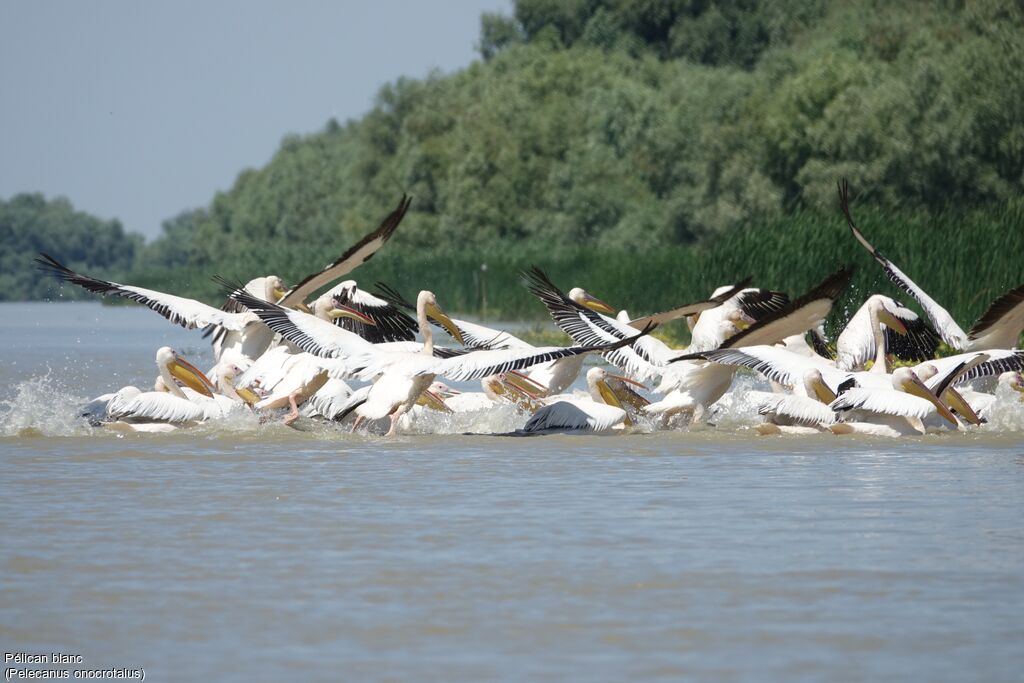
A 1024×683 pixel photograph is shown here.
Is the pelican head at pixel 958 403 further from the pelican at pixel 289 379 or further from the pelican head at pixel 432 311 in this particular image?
the pelican at pixel 289 379

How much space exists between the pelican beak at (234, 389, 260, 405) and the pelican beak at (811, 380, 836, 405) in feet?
11.0

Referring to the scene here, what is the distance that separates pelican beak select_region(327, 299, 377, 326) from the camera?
37.0ft

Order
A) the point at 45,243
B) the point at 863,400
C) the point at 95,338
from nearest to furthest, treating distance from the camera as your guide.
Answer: the point at 863,400
the point at 95,338
the point at 45,243

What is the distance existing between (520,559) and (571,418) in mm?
3960

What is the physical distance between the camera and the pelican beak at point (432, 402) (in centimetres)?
1038

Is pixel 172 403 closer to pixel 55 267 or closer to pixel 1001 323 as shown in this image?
pixel 55 267

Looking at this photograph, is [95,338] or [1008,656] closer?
[1008,656]

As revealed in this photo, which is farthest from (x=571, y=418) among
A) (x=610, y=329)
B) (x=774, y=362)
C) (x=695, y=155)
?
(x=695, y=155)

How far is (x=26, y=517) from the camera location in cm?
671

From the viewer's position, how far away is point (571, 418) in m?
9.68

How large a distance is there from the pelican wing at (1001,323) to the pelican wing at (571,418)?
2.51 meters

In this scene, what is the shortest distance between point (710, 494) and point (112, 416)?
3914mm

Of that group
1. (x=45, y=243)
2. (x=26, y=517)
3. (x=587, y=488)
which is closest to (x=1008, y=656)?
(x=587, y=488)

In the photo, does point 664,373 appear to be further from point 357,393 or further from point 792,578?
point 792,578
